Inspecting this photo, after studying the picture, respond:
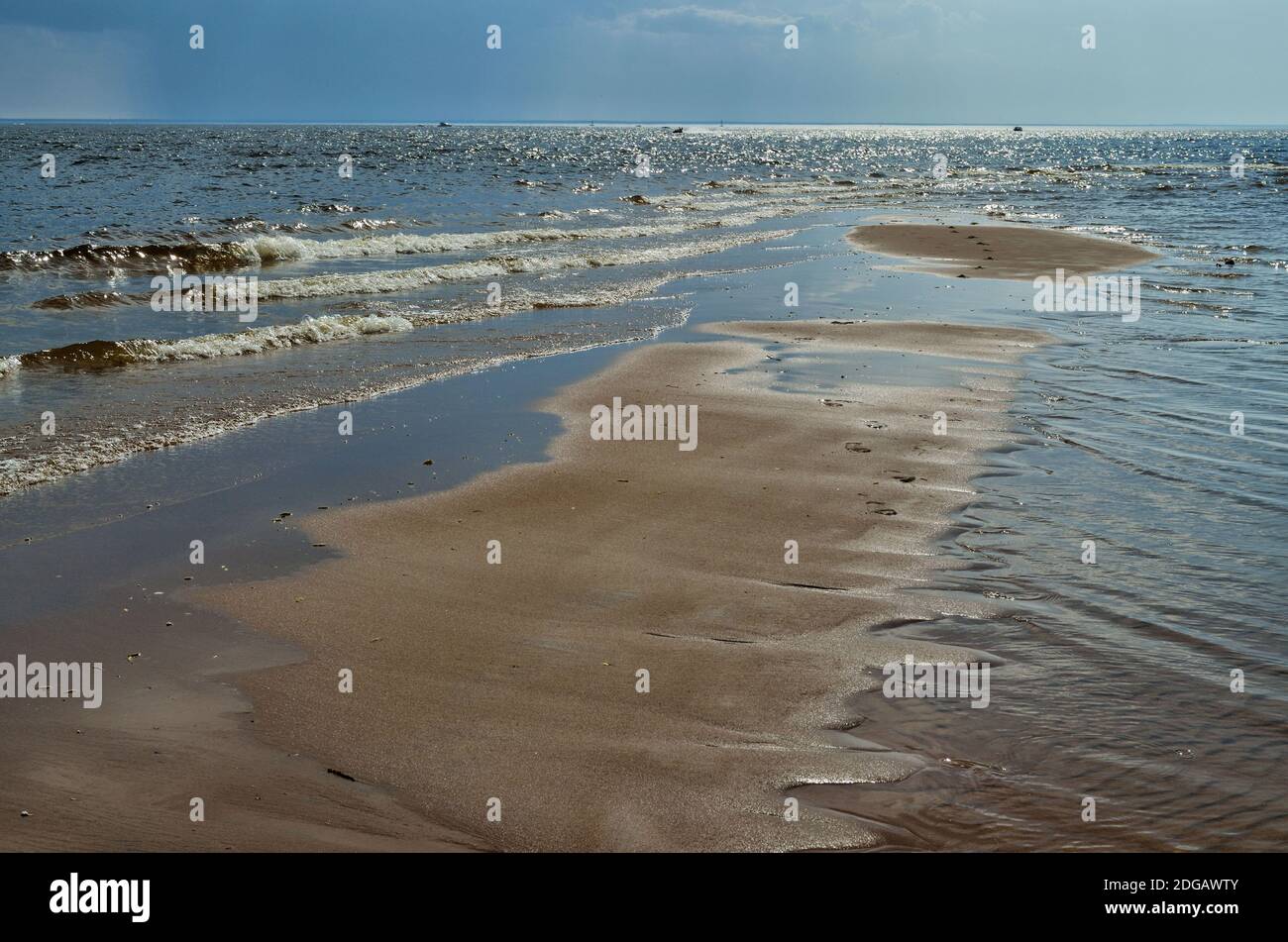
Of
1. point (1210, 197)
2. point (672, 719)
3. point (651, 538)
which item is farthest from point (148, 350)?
point (1210, 197)

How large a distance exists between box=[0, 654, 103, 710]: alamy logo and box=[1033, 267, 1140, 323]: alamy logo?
52.8 feet

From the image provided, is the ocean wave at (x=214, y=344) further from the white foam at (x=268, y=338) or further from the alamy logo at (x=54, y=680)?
→ the alamy logo at (x=54, y=680)

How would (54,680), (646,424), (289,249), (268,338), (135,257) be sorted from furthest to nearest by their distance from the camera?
(289,249) < (135,257) < (268,338) < (646,424) < (54,680)

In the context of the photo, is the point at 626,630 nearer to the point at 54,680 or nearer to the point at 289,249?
the point at 54,680

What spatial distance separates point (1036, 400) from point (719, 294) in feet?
33.8

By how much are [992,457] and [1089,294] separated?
12.5 m

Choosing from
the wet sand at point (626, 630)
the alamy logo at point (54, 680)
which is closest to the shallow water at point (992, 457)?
the wet sand at point (626, 630)

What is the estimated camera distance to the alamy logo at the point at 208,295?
1844cm

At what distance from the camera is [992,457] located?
9344 mm

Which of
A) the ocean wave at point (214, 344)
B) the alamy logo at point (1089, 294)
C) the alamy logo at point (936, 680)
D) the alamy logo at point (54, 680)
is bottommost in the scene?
the alamy logo at point (936, 680)
